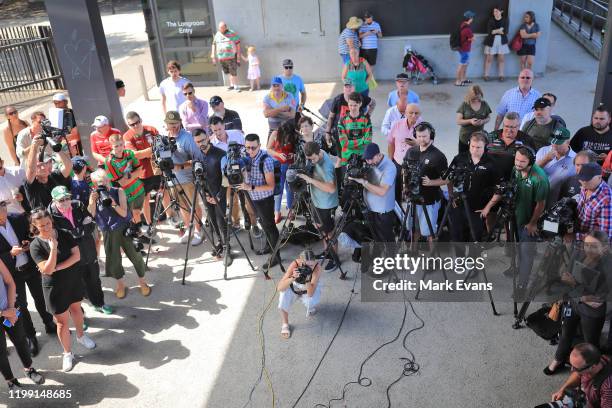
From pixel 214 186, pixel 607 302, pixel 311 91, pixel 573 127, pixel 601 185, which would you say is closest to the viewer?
pixel 607 302

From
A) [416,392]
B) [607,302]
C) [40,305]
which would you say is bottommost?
[416,392]

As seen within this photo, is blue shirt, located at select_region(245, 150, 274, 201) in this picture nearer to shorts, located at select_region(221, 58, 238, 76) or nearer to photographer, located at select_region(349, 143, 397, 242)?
photographer, located at select_region(349, 143, 397, 242)

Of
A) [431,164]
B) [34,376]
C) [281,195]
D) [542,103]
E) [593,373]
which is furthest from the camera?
[281,195]

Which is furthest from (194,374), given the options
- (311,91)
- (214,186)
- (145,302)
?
(311,91)

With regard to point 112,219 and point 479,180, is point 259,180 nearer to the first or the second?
point 112,219

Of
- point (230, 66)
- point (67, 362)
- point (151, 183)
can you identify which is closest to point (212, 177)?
point (151, 183)

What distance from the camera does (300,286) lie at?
5.14 meters

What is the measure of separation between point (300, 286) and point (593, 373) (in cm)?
248

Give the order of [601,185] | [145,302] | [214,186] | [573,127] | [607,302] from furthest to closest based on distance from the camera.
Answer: [573,127] < [214,186] < [145,302] < [601,185] < [607,302]

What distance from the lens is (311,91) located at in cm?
1224

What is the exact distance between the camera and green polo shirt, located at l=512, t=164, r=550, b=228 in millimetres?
5098

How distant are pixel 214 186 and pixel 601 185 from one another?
3948 millimetres

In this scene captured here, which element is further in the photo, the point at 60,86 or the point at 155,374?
the point at 60,86

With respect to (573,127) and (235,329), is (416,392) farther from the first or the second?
(573,127)
